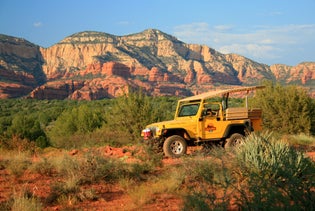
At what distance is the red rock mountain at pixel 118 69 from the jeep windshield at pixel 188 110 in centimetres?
10261

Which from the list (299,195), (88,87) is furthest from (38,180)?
(88,87)

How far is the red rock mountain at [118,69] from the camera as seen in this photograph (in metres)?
121

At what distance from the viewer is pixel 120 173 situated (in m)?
7.73

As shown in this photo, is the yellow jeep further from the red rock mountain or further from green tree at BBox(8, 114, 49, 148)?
the red rock mountain

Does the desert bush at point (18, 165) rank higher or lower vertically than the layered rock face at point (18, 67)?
lower

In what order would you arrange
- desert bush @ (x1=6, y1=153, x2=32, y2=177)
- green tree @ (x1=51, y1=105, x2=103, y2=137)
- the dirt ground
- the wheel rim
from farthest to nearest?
green tree @ (x1=51, y1=105, x2=103, y2=137)
the wheel rim
desert bush @ (x1=6, y1=153, x2=32, y2=177)
the dirt ground

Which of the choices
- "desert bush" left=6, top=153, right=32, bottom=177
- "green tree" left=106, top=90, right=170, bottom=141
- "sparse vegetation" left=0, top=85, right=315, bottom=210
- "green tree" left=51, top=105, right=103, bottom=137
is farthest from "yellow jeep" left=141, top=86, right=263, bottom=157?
"green tree" left=51, top=105, right=103, bottom=137

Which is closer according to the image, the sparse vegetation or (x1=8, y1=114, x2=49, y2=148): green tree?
the sparse vegetation

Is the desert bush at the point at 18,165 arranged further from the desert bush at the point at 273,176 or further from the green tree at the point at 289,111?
the green tree at the point at 289,111

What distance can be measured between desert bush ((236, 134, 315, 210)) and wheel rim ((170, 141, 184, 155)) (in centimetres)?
378

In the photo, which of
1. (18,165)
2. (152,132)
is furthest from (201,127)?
(18,165)

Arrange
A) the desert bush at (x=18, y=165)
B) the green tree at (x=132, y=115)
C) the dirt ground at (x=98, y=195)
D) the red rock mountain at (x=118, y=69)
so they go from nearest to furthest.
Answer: the dirt ground at (x=98, y=195), the desert bush at (x=18, y=165), the green tree at (x=132, y=115), the red rock mountain at (x=118, y=69)

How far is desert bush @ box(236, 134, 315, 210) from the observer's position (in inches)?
144

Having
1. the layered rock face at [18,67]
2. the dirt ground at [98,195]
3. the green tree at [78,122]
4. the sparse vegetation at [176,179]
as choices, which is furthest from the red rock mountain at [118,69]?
the dirt ground at [98,195]
